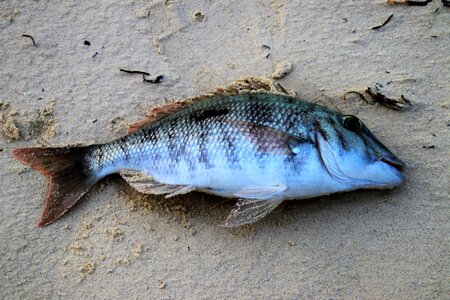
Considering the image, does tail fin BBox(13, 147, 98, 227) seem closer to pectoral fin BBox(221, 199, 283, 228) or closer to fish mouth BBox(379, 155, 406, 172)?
pectoral fin BBox(221, 199, 283, 228)

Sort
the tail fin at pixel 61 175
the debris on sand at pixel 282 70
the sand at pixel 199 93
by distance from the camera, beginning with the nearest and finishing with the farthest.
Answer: the sand at pixel 199 93, the tail fin at pixel 61 175, the debris on sand at pixel 282 70

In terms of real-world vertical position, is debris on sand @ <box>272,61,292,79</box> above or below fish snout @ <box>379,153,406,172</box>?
above

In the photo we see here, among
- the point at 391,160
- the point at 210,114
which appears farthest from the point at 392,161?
the point at 210,114

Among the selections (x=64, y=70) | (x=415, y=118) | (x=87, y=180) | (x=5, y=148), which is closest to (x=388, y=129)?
(x=415, y=118)

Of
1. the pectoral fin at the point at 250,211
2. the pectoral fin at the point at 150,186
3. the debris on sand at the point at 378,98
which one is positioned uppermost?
the debris on sand at the point at 378,98

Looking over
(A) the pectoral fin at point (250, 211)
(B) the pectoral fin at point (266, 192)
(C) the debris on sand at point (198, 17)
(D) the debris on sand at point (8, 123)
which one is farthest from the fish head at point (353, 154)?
(D) the debris on sand at point (8, 123)

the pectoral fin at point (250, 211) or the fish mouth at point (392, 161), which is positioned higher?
the fish mouth at point (392, 161)

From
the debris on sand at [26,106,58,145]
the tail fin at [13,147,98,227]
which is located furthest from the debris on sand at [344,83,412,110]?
the debris on sand at [26,106,58,145]

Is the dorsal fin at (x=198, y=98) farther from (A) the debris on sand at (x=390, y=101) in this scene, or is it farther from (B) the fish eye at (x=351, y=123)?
(A) the debris on sand at (x=390, y=101)
